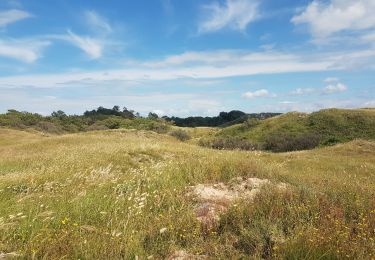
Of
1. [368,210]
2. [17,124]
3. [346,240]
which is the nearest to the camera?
[346,240]

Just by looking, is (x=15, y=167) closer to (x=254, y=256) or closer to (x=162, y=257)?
(x=162, y=257)

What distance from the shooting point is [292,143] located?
6912cm

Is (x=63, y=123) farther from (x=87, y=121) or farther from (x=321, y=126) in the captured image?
(x=321, y=126)

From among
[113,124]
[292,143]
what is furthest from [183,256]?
[113,124]

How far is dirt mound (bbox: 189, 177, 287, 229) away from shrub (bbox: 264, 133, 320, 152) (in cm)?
5849

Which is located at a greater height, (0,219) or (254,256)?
(0,219)

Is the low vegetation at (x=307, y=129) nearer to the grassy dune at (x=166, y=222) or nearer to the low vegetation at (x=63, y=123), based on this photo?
the low vegetation at (x=63, y=123)

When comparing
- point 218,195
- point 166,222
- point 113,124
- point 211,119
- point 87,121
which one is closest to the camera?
point 166,222

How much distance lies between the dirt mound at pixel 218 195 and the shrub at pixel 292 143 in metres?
58.5

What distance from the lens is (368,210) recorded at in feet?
24.5

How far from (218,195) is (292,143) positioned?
204ft

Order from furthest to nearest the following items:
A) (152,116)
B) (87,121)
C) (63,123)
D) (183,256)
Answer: (152,116) < (87,121) < (63,123) < (183,256)

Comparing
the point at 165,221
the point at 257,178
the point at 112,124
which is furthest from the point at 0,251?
the point at 112,124

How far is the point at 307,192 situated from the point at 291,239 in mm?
2949
